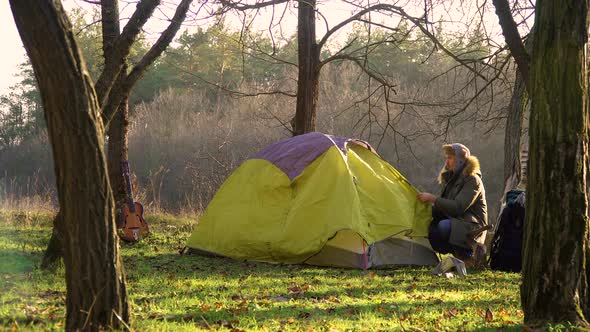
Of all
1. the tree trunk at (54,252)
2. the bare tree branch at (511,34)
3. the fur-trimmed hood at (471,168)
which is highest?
the bare tree branch at (511,34)

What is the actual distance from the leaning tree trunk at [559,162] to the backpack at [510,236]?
3544 mm

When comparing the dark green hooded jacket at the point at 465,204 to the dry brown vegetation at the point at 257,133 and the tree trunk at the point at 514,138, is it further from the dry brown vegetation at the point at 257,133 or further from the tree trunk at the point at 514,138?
the dry brown vegetation at the point at 257,133

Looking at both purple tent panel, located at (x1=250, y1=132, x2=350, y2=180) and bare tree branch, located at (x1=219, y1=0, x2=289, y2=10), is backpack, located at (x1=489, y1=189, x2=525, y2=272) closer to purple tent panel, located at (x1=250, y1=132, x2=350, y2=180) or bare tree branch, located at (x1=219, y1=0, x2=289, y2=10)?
purple tent panel, located at (x1=250, y1=132, x2=350, y2=180)

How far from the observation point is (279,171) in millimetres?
8695

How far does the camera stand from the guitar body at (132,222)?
31.9ft

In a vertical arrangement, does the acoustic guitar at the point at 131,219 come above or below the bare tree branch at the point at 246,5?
below

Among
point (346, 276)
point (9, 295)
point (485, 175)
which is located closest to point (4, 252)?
point (9, 295)

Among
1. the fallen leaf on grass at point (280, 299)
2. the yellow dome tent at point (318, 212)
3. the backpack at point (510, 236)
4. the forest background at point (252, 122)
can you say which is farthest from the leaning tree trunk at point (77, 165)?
the forest background at point (252, 122)

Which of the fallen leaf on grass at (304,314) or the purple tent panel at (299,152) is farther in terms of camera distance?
the purple tent panel at (299,152)

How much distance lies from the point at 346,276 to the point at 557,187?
350 centimetres

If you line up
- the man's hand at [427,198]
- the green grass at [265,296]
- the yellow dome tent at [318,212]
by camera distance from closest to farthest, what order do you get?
the green grass at [265,296], the yellow dome tent at [318,212], the man's hand at [427,198]

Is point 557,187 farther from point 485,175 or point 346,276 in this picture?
point 485,175

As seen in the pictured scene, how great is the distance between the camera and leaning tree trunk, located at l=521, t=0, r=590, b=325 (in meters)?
4.28

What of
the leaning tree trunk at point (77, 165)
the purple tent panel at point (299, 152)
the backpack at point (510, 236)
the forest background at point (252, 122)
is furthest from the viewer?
the forest background at point (252, 122)
